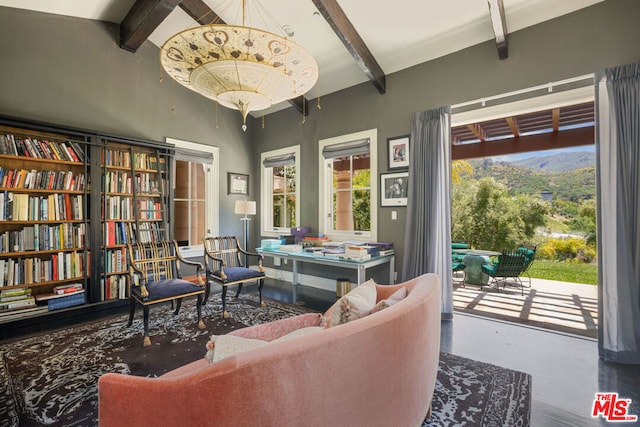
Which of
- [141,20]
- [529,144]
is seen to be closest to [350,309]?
[141,20]

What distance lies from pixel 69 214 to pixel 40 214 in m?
0.25

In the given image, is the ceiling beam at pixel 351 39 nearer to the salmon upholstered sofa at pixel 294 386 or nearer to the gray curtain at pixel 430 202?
the gray curtain at pixel 430 202

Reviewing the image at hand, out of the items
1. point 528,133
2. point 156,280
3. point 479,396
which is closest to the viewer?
point 479,396

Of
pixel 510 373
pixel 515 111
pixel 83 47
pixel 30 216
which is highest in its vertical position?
pixel 83 47

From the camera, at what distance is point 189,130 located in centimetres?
469

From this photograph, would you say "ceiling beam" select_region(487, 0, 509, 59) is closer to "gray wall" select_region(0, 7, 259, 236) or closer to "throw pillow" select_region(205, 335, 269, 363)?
"throw pillow" select_region(205, 335, 269, 363)

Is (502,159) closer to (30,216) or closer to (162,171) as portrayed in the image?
(162,171)

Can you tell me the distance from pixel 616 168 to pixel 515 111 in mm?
1056

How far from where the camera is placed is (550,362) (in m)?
2.37

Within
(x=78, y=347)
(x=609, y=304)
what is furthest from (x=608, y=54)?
(x=78, y=347)

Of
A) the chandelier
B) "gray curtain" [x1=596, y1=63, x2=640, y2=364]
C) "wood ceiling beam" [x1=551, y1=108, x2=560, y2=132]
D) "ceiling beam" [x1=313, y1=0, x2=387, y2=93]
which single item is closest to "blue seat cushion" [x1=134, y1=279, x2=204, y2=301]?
the chandelier

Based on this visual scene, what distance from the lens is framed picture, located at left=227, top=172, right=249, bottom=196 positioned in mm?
5255

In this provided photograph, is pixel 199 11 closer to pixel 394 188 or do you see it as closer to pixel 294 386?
pixel 394 188

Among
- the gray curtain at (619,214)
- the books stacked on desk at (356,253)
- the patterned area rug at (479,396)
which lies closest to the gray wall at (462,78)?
the gray curtain at (619,214)
